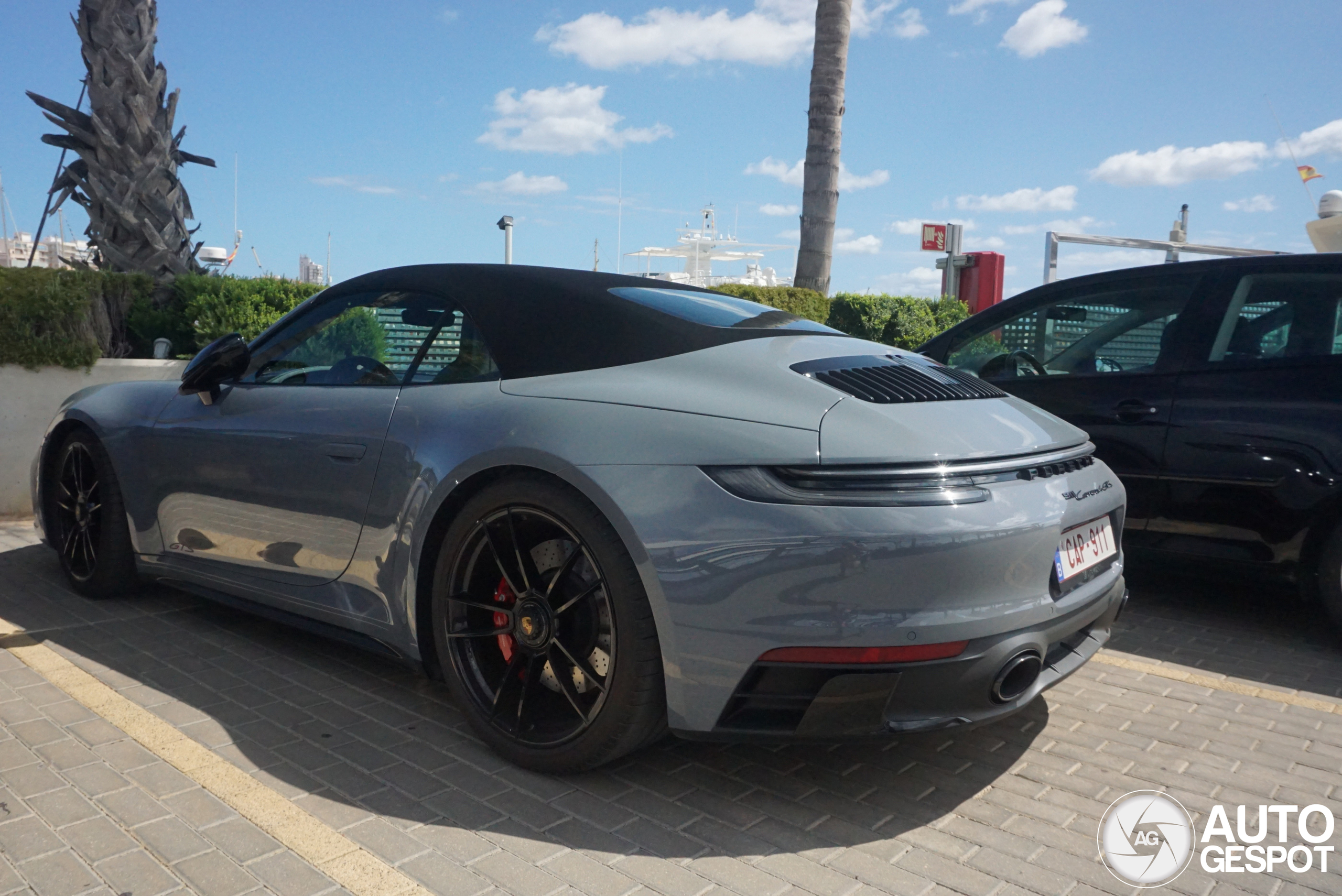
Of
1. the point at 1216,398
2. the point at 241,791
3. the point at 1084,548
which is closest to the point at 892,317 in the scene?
the point at 1216,398

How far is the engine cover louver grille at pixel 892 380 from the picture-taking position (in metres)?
2.76

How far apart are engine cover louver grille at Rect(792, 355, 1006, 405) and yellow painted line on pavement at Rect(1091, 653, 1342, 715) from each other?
3.93ft

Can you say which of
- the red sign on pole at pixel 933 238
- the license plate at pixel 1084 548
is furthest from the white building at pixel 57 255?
the red sign on pole at pixel 933 238

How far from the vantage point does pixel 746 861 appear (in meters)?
2.44

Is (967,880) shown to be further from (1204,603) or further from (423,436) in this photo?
(1204,603)

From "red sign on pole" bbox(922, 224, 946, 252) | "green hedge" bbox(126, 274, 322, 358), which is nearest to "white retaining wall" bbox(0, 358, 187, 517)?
"green hedge" bbox(126, 274, 322, 358)

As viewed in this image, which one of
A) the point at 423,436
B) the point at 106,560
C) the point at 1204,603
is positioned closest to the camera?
the point at 423,436

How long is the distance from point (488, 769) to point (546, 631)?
46 cm

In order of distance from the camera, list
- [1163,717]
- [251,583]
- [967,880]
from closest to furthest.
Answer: [967,880]
[1163,717]
[251,583]

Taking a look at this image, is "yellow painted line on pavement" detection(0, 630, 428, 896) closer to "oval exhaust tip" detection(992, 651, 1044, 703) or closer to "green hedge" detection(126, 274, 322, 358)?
"oval exhaust tip" detection(992, 651, 1044, 703)

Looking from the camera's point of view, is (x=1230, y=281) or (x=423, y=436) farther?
(x=1230, y=281)

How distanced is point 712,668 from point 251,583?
203cm

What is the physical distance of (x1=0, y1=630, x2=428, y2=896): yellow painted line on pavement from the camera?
2.32 meters

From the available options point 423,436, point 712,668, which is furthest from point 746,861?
point 423,436
